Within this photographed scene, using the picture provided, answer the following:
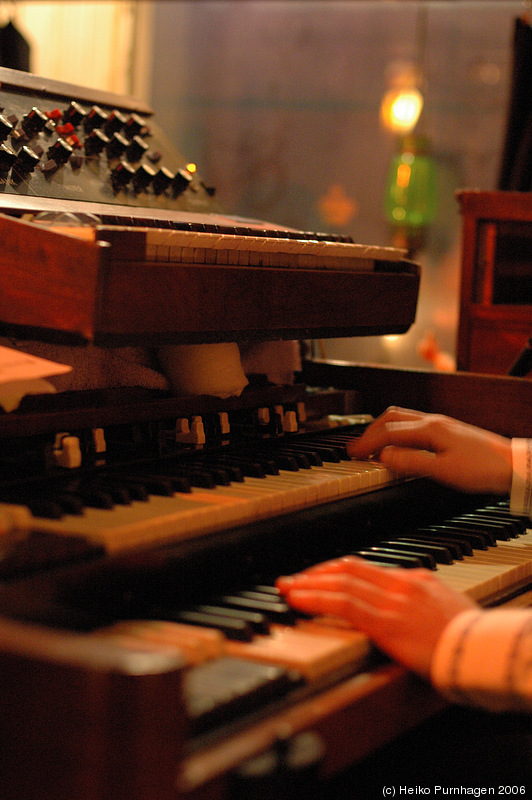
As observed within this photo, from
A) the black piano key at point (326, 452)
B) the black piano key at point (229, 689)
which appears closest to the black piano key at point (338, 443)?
the black piano key at point (326, 452)

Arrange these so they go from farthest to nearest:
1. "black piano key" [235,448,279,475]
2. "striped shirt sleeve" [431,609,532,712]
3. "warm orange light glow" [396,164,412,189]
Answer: "warm orange light glow" [396,164,412,189] → "black piano key" [235,448,279,475] → "striped shirt sleeve" [431,609,532,712]

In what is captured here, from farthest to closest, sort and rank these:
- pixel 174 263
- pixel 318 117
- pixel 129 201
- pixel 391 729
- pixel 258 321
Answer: pixel 318 117, pixel 129 201, pixel 258 321, pixel 174 263, pixel 391 729

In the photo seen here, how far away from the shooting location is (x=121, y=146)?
6.56 ft

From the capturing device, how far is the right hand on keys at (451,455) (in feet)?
5.51

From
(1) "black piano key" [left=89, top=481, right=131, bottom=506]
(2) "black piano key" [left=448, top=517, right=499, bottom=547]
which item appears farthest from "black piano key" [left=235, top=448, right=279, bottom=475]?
(2) "black piano key" [left=448, top=517, right=499, bottom=547]

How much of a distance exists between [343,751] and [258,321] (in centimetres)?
80

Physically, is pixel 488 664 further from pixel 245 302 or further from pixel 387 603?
pixel 245 302

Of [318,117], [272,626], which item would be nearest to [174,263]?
[272,626]

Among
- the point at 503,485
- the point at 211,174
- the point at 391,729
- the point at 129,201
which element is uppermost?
the point at 211,174

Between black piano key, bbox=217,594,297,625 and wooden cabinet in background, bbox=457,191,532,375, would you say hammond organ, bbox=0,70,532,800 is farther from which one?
wooden cabinet in background, bbox=457,191,532,375

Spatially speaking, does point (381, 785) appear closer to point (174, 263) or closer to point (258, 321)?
point (258, 321)

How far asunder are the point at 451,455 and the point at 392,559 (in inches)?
13.0

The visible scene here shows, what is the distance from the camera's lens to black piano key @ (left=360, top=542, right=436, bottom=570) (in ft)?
4.71

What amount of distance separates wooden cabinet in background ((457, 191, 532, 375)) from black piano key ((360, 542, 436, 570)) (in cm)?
141
